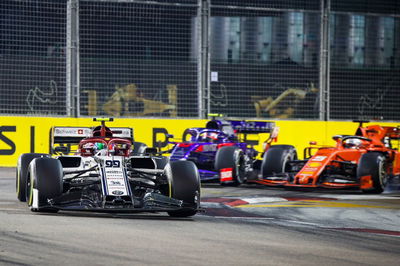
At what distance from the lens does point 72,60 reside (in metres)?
19.5

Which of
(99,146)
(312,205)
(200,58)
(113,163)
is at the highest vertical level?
(200,58)

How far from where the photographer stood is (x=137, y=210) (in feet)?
→ 31.1

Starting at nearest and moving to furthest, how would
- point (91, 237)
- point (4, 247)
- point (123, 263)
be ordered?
1. point (123, 263)
2. point (4, 247)
3. point (91, 237)

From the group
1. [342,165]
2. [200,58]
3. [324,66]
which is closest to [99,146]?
[342,165]

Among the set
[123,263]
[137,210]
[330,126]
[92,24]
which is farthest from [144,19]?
[123,263]

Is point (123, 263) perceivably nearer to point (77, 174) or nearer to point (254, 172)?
point (77, 174)

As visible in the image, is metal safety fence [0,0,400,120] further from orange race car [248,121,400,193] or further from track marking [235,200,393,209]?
track marking [235,200,393,209]

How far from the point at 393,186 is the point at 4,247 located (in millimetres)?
10785

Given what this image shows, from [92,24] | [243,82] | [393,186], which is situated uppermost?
[92,24]

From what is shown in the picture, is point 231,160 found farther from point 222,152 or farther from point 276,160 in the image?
point 276,160

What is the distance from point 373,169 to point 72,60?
7920 millimetres

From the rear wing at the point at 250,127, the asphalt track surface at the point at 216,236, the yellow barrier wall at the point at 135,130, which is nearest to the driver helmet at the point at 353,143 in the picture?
the rear wing at the point at 250,127

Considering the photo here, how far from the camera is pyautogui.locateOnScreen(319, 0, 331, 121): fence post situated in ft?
68.9

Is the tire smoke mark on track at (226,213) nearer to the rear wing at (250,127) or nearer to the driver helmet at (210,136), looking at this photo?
the driver helmet at (210,136)
